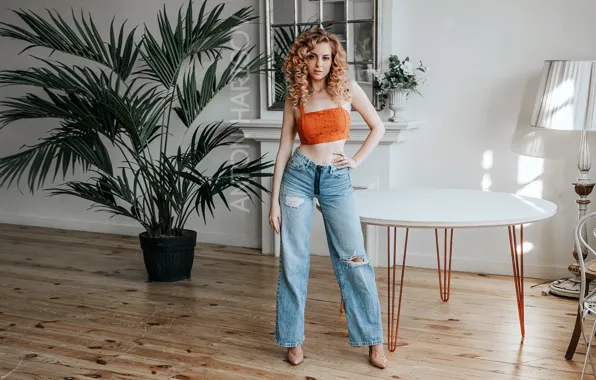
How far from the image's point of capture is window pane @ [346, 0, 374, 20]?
469 centimetres

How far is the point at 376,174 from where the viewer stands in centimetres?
483

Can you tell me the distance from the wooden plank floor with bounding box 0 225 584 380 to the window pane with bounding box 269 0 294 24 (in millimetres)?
1611

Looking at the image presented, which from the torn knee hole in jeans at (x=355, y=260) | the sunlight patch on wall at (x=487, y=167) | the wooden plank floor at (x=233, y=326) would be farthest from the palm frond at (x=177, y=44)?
the torn knee hole in jeans at (x=355, y=260)

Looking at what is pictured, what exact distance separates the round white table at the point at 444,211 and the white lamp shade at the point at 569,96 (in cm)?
61

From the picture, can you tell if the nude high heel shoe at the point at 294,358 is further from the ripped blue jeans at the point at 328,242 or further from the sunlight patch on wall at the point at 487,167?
the sunlight patch on wall at the point at 487,167

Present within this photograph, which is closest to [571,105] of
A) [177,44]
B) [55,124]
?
[177,44]

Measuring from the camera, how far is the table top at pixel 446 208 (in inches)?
117

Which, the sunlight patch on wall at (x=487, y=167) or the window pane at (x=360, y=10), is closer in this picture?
the sunlight patch on wall at (x=487, y=167)

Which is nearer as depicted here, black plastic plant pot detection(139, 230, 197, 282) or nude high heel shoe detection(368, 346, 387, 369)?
nude high heel shoe detection(368, 346, 387, 369)

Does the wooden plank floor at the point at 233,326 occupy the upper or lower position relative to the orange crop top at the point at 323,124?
lower

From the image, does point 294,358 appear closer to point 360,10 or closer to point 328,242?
point 328,242

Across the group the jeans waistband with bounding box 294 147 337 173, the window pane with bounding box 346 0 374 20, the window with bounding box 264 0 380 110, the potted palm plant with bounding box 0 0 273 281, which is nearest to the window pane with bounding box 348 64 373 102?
the window with bounding box 264 0 380 110

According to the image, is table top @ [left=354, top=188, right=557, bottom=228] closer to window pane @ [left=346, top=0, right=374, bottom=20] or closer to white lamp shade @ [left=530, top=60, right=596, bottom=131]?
white lamp shade @ [left=530, top=60, right=596, bottom=131]

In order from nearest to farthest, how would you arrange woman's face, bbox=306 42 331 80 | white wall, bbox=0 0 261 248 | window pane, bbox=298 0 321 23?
woman's face, bbox=306 42 331 80 → window pane, bbox=298 0 321 23 → white wall, bbox=0 0 261 248
